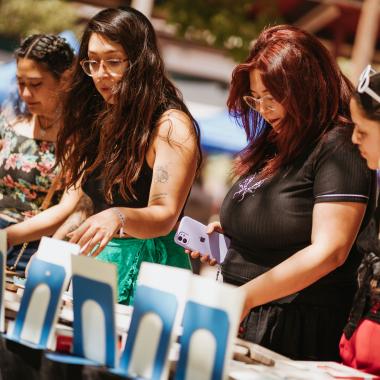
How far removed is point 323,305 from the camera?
215 centimetres

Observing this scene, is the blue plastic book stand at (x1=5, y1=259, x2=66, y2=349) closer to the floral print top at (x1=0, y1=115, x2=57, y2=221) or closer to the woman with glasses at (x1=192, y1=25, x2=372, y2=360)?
the woman with glasses at (x1=192, y1=25, x2=372, y2=360)

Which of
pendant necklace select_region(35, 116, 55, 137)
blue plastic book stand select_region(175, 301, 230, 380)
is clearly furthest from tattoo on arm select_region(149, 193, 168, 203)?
pendant necklace select_region(35, 116, 55, 137)

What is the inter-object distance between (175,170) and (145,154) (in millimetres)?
152

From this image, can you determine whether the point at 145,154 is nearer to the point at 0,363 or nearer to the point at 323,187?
the point at 323,187

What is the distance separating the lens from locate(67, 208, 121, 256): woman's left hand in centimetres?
194

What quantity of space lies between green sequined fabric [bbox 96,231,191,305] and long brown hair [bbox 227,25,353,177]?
0.52 meters

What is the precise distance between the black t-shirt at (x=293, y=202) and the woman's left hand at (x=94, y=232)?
14.4 inches

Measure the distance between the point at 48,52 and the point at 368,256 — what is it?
1766mm

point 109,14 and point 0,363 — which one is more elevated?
point 109,14

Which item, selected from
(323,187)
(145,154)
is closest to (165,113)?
(145,154)

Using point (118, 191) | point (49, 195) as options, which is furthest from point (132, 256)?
point (49, 195)

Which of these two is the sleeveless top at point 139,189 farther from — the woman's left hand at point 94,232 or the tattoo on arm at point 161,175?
the woman's left hand at point 94,232

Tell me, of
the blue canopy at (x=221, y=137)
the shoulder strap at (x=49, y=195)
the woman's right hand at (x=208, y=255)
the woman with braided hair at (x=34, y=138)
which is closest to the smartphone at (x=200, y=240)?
the woman's right hand at (x=208, y=255)

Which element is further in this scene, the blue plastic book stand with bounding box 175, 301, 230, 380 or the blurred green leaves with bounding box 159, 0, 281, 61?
the blurred green leaves with bounding box 159, 0, 281, 61
